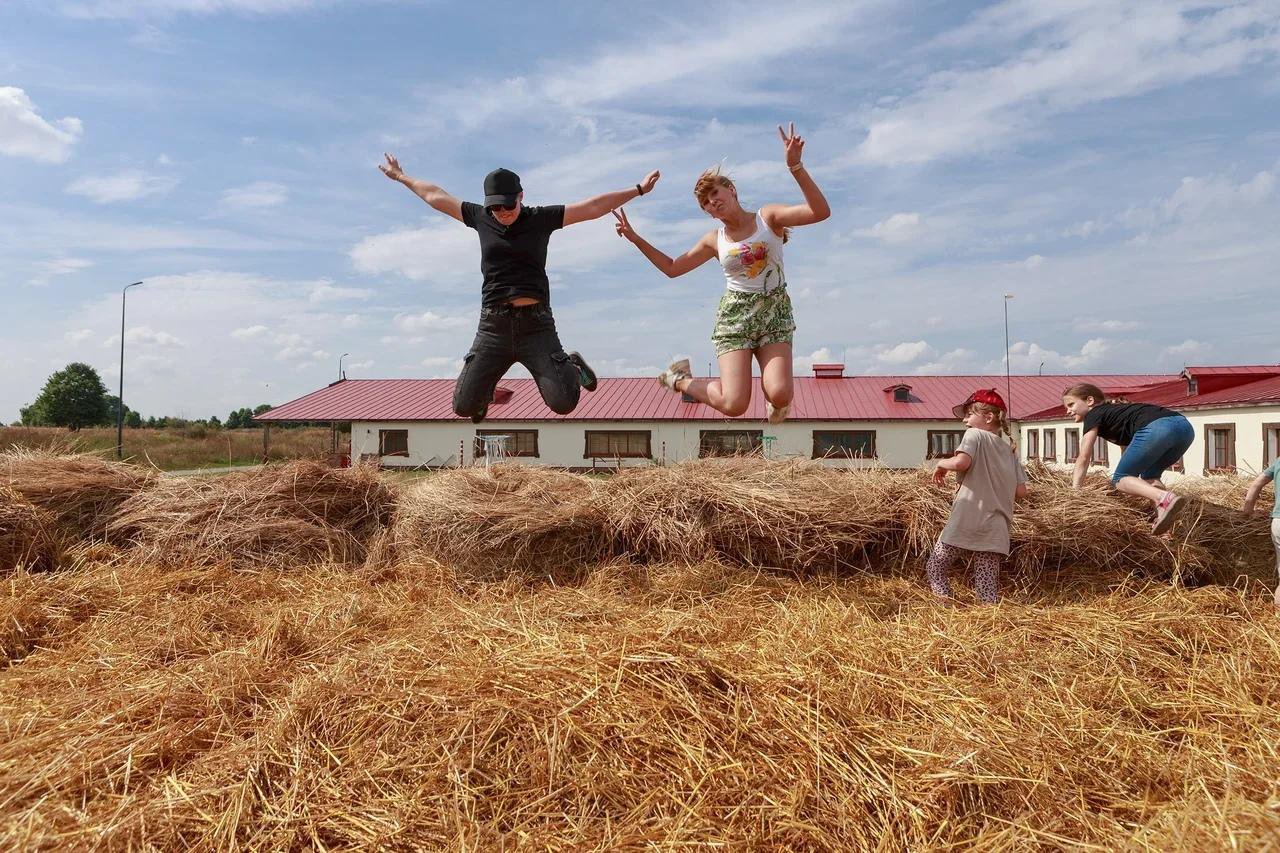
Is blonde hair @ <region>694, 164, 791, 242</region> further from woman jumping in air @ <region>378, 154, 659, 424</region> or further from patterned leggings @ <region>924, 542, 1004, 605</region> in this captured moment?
patterned leggings @ <region>924, 542, 1004, 605</region>

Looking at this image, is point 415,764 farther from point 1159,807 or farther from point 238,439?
point 238,439

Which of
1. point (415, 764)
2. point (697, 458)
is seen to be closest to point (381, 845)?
point (415, 764)

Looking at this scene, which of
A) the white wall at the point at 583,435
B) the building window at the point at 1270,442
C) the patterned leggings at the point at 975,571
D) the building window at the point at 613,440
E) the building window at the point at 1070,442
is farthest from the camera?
the building window at the point at 613,440

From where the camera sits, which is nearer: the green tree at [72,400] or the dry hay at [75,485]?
the dry hay at [75,485]

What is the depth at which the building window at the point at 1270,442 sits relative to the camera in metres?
17.7

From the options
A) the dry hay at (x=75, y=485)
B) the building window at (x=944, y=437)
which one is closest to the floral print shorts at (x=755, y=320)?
the dry hay at (x=75, y=485)

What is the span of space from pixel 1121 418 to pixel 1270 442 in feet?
49.5

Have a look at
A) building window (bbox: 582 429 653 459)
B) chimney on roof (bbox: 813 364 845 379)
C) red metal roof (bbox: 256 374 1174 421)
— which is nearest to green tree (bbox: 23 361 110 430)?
red metal roof (bbox: 256 374 1174 421)

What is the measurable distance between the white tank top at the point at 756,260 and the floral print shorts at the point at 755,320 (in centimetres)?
5

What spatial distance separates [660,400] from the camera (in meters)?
30.6

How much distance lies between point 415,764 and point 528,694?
0.48 m

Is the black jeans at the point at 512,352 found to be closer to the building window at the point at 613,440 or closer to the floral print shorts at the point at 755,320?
the floral print shorts at the point at 755,320

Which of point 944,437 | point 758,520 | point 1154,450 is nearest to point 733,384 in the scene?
point 758,520

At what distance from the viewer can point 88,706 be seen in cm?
336
